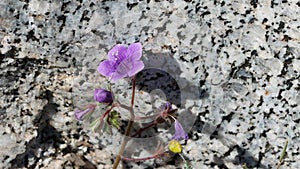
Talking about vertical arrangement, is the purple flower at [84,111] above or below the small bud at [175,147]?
above

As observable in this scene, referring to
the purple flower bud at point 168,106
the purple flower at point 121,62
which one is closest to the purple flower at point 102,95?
the purple flower at point 121,62

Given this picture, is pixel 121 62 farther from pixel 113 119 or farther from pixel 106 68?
pixel 113 119

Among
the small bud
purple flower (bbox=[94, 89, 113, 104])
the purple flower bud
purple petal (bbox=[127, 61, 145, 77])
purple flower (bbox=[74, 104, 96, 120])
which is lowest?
the small bud

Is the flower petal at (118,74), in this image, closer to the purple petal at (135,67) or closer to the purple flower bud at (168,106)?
the purple petal at (135,67)

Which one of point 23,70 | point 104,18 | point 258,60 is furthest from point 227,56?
point 23,70

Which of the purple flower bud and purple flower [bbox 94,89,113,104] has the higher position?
purple flower [bbox 94,89,113,104]

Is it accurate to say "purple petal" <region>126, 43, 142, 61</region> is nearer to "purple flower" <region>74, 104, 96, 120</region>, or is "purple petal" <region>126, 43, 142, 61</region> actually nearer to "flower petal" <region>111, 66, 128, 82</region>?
"flower petal" <region>111, 66, 128, 82</region>

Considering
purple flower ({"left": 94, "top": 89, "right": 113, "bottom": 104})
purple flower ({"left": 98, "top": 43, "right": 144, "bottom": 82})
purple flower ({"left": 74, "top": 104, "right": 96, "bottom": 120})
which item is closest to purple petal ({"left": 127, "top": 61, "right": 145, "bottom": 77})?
purple flower ({"left": 98, "top": 43, "right": 144, "bottom": 82})
